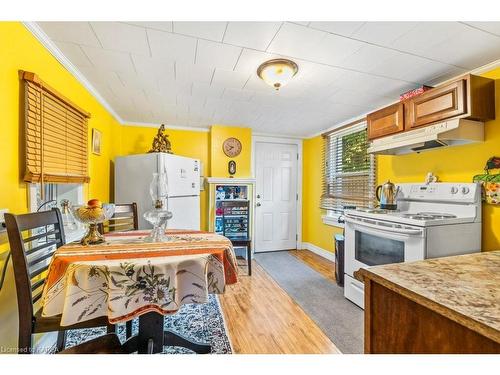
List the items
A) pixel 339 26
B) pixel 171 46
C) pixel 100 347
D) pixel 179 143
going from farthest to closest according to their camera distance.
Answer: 1. pixel 179 143
2. pixel 171 46
3. pixel 339 26
4. pixel 100 347

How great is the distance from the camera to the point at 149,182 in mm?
2811

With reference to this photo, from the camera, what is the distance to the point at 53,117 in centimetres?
174

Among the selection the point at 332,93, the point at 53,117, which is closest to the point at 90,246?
the point at 53,117

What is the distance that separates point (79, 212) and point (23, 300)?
451 mm

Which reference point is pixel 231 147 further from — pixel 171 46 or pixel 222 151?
pixel 171 46

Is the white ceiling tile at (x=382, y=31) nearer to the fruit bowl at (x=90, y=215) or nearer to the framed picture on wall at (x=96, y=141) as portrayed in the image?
the fruit bowl at (x=90, y=215)

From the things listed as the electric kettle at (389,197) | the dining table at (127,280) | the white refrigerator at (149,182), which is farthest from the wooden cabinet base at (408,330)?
the white refrigerator at (149,182)

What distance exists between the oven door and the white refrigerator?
6.60ft

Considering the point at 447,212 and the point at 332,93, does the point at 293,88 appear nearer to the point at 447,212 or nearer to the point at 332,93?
the point at 332,93

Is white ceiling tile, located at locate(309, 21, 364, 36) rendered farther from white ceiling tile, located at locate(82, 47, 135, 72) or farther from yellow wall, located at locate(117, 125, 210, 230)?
yellow wall, located at locate(117, 125, 210, 230)

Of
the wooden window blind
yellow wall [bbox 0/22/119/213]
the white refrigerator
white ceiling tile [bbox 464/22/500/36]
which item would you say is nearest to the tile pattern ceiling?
white ceiling tile [bbox 464/22/500/36]

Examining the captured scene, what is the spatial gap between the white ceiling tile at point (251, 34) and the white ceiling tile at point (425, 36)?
85cm

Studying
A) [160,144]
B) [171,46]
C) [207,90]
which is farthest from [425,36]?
[160,144]

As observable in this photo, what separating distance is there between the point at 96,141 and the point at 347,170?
11.0 feet
